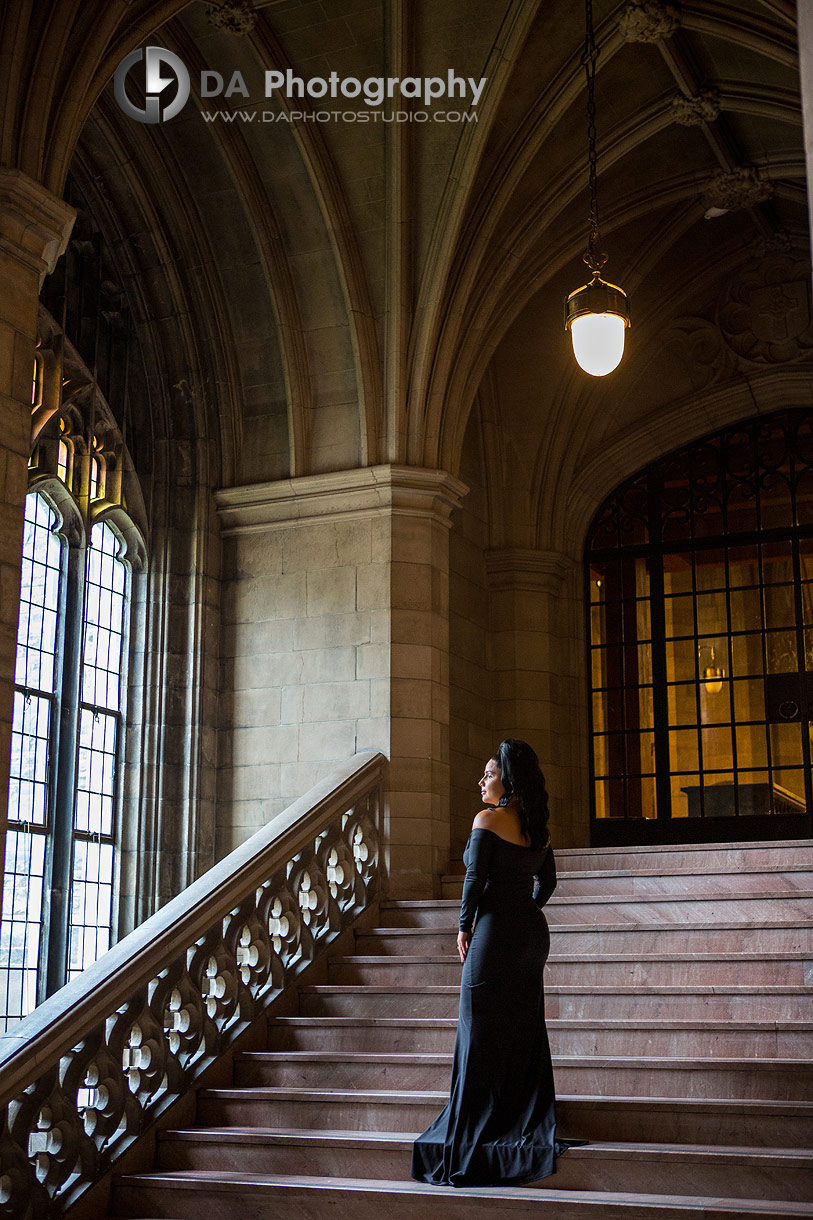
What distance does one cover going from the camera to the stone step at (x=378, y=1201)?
15.6ft

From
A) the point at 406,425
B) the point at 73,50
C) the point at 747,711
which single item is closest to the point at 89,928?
the point at 406,425

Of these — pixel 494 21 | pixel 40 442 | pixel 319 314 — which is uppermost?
pixel 494 21

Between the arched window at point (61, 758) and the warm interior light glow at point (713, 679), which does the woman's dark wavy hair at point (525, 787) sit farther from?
the warm interior light glow at point (713, 679)

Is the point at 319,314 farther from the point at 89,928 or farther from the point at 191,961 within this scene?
the point at 191,961

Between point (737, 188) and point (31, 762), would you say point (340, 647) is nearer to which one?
point (31, 762)

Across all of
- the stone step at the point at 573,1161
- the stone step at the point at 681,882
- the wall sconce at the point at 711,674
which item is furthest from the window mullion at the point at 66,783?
the wall sconce at the point at 711,674

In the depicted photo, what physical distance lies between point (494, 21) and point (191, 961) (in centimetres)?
626

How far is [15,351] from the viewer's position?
6359 millimetres

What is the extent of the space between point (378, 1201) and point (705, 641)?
8084 mm

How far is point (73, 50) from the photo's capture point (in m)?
6.92

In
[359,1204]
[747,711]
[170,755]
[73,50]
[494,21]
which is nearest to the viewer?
[359,1204]

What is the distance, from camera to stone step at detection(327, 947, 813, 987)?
21.0ft

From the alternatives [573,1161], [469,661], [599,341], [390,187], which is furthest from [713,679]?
[573,1161]

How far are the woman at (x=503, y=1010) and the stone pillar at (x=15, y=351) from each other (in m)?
2.16
